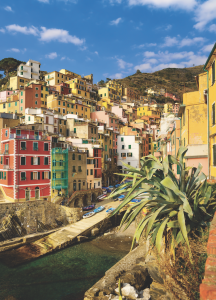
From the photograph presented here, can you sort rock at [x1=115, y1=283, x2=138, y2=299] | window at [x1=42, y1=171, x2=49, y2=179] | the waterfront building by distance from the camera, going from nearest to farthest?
rock at [x1=115, y1=283, x2=138, y2=299] < window at [x1=42, y1=171, x2=49, y2=179] < the waterfront building

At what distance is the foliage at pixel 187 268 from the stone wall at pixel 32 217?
27.9 metres

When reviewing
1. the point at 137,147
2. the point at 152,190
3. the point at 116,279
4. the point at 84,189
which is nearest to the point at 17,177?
the point at 84,189

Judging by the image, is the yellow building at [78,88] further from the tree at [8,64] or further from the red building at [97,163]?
the red building at [97,163]

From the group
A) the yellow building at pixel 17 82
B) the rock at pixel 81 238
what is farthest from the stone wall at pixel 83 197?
the yellow building at pixel 17 82

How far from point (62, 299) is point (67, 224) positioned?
17.2 meters

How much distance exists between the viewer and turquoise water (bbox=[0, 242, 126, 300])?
20.8 meters

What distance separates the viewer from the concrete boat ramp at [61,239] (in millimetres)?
27859

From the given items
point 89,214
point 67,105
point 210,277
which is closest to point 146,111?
point 67,105

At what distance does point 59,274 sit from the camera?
78.5 feet

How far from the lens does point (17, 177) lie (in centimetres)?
3559

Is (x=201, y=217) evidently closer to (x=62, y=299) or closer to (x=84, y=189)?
(x=62, y=299)

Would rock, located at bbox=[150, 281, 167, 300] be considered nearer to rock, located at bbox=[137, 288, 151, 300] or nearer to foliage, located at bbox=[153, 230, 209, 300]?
rock, located at bbox=[137, 288, 151, 300]

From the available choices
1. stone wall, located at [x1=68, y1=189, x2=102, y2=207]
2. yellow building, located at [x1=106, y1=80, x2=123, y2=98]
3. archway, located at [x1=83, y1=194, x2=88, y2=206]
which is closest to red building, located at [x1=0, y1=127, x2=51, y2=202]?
stone wall, located at [x1=68, y1=189, x2=102, y2=207]

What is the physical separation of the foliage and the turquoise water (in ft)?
46.5
